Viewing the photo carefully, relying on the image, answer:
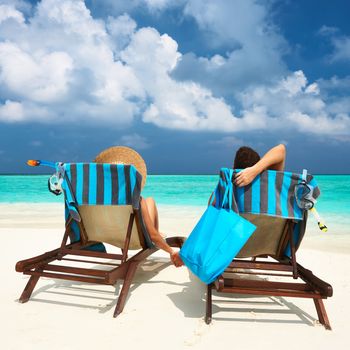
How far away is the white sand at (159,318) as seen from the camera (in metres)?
2.22

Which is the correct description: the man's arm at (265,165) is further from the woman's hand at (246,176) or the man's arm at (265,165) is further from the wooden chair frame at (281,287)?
the wooden chair frame at (281,287)

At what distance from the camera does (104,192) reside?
279 cm

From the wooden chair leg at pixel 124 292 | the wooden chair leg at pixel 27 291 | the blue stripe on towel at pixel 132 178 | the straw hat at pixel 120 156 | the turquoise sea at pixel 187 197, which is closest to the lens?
the wooden chair leg at pixel 124 292

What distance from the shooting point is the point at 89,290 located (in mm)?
3193

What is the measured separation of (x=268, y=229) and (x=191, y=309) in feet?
2.92

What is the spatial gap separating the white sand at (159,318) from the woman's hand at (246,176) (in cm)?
101

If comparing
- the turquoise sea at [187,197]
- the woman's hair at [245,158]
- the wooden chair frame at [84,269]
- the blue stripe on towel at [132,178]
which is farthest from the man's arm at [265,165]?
the turquoise sea at [187,197]

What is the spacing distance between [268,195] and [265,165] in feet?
0.72

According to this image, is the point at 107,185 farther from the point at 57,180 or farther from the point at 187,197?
the point at 187,197

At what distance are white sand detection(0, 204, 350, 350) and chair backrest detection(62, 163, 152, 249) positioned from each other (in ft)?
2.13

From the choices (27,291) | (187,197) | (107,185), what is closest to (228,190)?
(107,185)

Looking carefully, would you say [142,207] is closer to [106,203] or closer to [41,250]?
[106,203]

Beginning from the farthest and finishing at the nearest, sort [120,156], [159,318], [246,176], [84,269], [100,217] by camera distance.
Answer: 1. [120,156]
2. [100,217]
3. [84,269]
4. [159,318]
5. [246,176]

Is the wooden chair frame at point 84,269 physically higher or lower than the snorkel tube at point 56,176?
lower
